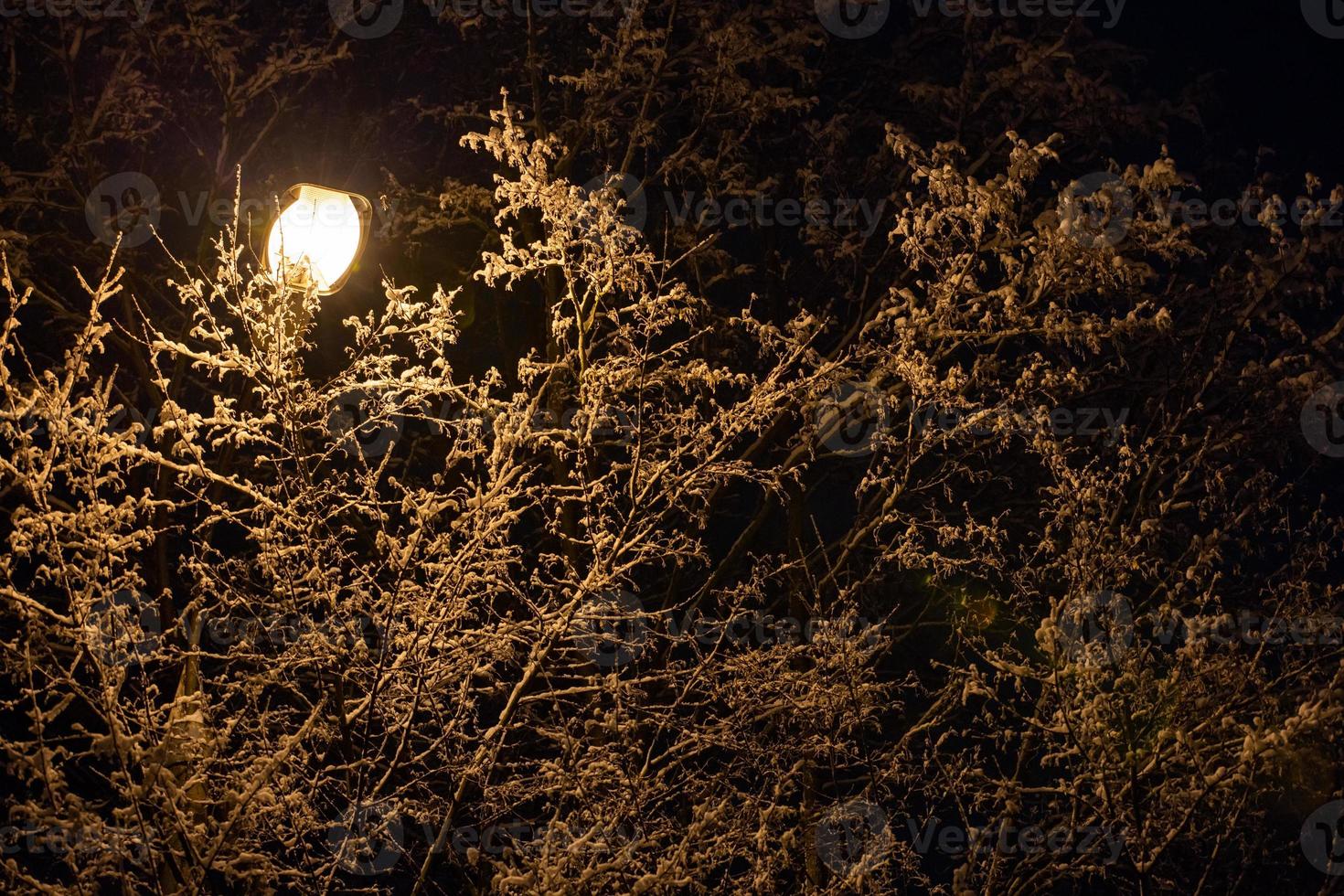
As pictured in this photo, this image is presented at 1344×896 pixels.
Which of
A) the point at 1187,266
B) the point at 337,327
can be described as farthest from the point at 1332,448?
the point at 337,327

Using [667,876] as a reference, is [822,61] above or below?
above

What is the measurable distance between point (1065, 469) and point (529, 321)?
459 centimetres

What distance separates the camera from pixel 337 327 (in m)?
9.98

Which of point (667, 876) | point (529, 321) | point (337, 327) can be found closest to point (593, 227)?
point (667, 876)

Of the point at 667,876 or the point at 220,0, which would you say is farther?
the point at 220,0

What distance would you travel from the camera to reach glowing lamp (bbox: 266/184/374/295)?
517 cm

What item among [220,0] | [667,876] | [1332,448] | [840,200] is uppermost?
[220,0]

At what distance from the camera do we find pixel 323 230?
522 centimetres

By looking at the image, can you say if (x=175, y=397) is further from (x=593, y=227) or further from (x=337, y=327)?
(x=593, y=227)

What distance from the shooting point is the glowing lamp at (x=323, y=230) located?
517 cm

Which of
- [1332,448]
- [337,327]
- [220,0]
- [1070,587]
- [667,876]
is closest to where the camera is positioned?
[667,876]

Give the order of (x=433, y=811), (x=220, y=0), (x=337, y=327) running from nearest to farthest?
(x=433, y=811), (x=220, y=0), (x=337, y=327)

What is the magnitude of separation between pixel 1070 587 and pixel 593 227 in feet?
8.98

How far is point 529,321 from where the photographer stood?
31.1ft
